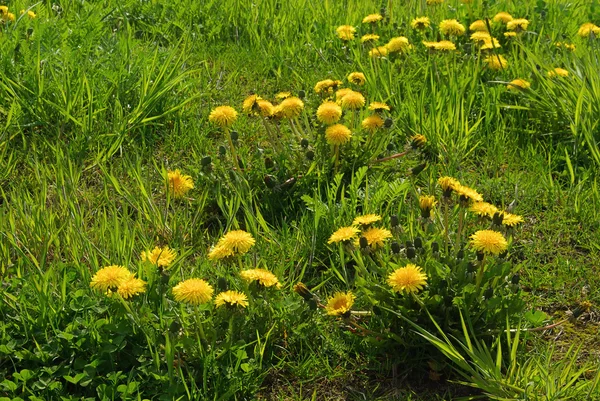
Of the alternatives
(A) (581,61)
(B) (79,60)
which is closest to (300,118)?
(B) (79,60)

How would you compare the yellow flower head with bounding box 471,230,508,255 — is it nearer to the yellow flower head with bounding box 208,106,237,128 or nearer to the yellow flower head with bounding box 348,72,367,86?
the yellow flower head with bounding box 208,106,237,128

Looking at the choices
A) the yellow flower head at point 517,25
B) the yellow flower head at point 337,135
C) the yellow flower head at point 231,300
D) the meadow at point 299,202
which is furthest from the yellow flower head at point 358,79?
the yellow flower head at point 231,300

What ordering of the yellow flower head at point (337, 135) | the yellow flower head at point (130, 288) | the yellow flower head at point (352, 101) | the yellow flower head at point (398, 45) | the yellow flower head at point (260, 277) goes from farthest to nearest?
1. the yellow flower head at point (398, 45)
2. the yellow flower head at point (352, 101)
3. the yellow flower head at point (337, 135)
4. the yellow flower head at point (260, 277)
5. the yellow flower head at point (130, 288)

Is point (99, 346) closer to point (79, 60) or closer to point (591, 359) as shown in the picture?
point (591, 359)

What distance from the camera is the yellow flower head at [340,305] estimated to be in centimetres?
229

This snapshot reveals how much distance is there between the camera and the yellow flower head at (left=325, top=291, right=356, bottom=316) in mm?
2293

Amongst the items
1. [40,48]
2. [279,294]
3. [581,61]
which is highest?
[40,48]

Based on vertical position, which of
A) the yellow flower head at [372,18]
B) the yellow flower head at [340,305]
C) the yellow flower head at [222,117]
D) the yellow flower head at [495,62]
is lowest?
the yellow flower head at [340,305]

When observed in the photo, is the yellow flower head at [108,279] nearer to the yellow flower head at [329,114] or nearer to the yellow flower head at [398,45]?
the yellow flower head at [329,114]

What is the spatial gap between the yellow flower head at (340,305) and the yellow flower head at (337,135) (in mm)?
724

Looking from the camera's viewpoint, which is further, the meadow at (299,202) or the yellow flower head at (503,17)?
the yellow flower head at (503,17)

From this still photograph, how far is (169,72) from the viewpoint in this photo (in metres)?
3.53

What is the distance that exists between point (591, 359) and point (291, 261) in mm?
996

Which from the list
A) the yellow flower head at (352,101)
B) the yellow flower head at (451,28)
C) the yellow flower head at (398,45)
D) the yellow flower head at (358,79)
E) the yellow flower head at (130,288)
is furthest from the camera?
the yellow flower head at (451,28)
